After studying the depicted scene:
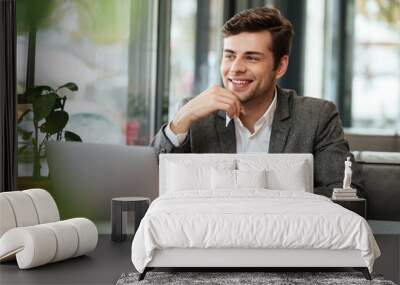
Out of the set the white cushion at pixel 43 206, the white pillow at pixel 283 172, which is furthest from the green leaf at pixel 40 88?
the white pillow at pixel 283 172

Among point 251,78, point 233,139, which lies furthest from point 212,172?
point 251,78

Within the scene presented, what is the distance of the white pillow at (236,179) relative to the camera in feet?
13.5

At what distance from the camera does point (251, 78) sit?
4.46 m

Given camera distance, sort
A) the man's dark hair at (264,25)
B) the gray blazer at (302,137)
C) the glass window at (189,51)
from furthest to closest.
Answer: the glass window at (189,51), the man's dark hair at (264,25), the gray blazer at (302,137)

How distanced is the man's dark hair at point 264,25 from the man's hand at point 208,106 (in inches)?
15.9

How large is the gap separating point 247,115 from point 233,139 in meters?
0.16

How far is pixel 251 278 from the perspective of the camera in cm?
331

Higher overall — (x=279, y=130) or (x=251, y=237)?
(x=279, y=130)

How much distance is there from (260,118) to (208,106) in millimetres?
332

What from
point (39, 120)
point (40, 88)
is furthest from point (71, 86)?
point (39, 120)

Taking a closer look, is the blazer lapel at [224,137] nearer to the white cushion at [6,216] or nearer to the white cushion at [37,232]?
the white cushion at [37,232]

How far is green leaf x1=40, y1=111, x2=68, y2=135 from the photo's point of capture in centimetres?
557

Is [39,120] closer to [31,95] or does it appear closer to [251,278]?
[31,95]

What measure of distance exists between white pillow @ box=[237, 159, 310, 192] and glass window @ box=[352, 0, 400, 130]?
4747 mm
